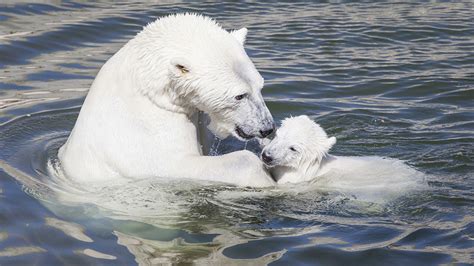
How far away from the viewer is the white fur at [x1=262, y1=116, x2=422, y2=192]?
679 centimetres

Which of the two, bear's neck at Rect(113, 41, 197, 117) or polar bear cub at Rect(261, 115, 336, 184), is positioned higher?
bear's neck at Rect(113, 41, 197, 117)

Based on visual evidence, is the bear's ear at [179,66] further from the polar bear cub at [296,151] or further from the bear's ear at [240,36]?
the polar bear cub at [296,151]

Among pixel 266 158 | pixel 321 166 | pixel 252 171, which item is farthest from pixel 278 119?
pixel 252 171

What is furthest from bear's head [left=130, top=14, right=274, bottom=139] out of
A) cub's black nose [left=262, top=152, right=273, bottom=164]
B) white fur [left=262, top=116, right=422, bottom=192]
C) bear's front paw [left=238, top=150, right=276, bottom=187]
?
white fur [left=262, top=116, right=422, bottom=192]

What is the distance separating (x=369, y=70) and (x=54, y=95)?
3.77 metres

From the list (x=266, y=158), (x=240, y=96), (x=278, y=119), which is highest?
(x=240, y=96)

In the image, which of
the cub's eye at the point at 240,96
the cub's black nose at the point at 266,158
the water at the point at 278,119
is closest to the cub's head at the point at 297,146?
the cub's black nose at the point at 266,158

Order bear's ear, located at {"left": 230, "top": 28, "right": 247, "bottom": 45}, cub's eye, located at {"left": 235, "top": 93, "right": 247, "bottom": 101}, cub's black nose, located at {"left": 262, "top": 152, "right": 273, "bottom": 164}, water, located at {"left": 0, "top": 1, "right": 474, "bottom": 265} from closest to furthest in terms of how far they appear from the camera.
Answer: water, located at {"left": 0, "top": 1, "right": 474, "bottom": 265} → cub's eye, located at {"left": 235, "top": 93, "right": 247, "bottom": 101} → bear's ear, located at {"left": 230, "top": 28, "right": 247, "bottom": 45} → cub's black nose, located at {"left": 262, "top": 152, "right": 273, "bottom": 164}

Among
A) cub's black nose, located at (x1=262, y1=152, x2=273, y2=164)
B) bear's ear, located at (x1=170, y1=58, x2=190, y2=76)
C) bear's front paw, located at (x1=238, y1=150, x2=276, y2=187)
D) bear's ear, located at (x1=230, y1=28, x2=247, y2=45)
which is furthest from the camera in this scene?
cub's black nose, located at (x1=262, y1=152, x2=273, y2=164)

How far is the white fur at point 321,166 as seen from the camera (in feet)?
22.3

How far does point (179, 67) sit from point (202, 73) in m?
0.16

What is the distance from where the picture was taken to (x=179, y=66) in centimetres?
615

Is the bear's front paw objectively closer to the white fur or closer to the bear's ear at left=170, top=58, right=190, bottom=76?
the white fur

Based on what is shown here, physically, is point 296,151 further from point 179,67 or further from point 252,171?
point 179,67
